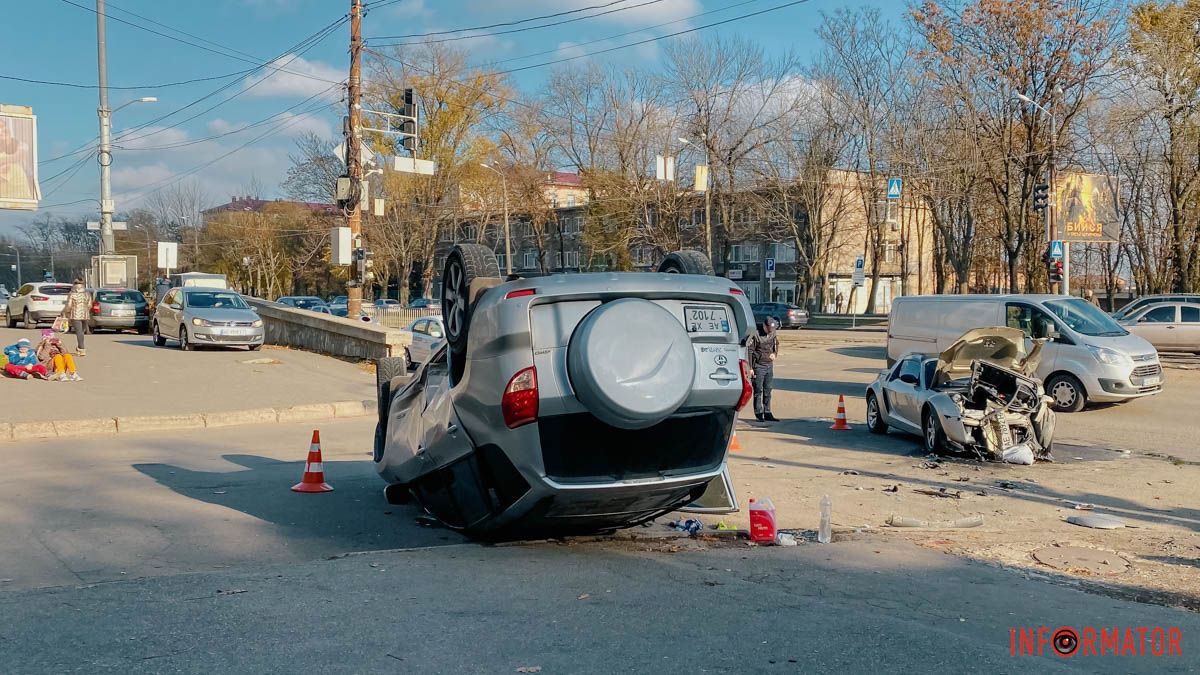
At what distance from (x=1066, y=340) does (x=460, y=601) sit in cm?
1478

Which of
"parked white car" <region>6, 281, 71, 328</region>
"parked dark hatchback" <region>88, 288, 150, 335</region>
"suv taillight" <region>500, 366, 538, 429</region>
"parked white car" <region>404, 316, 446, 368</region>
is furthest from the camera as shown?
"parked white car" <region>6, 281, 71, 328</region>

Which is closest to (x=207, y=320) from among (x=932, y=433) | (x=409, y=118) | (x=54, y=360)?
(x=54, y=360)

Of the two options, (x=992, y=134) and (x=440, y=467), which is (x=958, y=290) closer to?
(x=992, y=134)

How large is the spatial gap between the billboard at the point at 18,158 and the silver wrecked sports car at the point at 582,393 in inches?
941

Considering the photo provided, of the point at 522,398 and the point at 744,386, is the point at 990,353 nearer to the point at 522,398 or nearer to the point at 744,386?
the point at 744,386

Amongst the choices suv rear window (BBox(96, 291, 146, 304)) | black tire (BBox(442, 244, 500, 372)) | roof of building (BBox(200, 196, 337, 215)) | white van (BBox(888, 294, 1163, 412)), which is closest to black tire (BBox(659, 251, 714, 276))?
black tire (BBox(442, 244, 500, 372))

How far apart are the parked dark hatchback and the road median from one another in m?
18.6

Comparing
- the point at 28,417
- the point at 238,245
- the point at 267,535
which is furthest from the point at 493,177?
the point at 267,535

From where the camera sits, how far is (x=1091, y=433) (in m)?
14.9

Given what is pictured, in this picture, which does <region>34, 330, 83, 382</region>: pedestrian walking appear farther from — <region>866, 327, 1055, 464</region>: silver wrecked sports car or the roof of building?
the roof of building

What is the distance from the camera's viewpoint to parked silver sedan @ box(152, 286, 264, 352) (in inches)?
977

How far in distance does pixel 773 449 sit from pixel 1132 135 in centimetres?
3250

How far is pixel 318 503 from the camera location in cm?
893

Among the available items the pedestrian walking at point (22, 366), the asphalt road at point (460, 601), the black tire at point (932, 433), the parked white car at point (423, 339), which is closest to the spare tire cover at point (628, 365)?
the asphalt road at point (460, 601)
